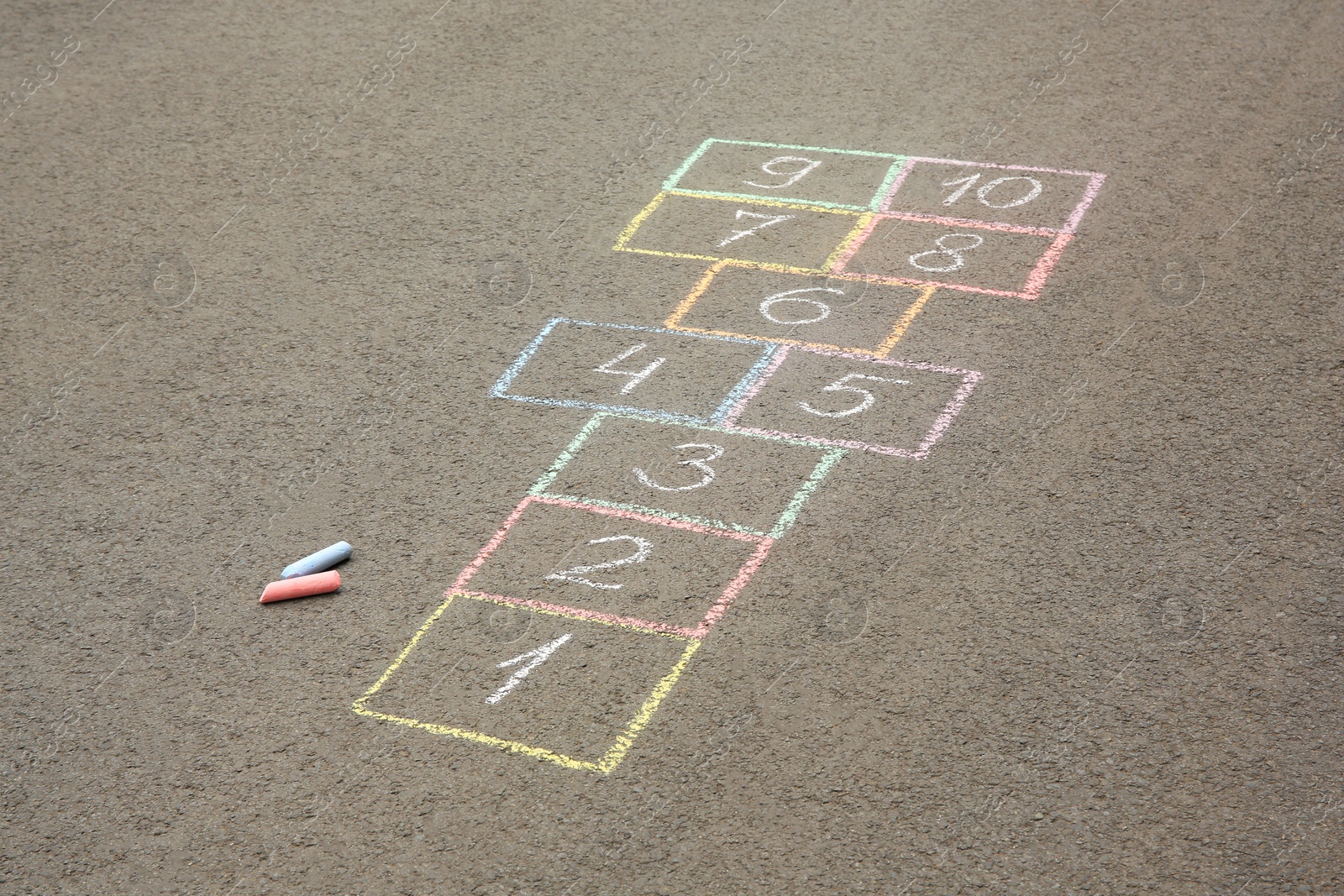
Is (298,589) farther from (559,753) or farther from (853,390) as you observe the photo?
(853,390)

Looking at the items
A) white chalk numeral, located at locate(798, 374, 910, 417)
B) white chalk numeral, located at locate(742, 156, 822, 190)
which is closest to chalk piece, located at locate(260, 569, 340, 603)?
white chalk numeral, located at locate(798, 374, 910, 417)

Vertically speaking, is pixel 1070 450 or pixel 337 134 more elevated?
pixel 337 134

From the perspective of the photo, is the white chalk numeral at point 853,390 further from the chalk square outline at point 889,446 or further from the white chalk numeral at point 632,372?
the white chalk numeral at point 632,372

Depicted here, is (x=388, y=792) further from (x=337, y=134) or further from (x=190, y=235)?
(x=337, y=134)

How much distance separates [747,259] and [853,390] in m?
1.39

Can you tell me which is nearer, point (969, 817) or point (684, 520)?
point (969, 817)

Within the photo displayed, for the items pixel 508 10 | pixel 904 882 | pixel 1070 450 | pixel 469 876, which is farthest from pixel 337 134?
pixel 904 882

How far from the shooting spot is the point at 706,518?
5.92m

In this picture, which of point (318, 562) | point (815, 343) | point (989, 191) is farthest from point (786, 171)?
Result: point (318, 562)

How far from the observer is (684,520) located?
592 cm

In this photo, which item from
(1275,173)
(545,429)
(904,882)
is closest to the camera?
(904,882)

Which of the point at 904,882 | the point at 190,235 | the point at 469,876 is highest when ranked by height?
the point at 190,235

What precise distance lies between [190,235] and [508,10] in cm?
374

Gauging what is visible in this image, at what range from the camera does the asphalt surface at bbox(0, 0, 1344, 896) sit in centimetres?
468
